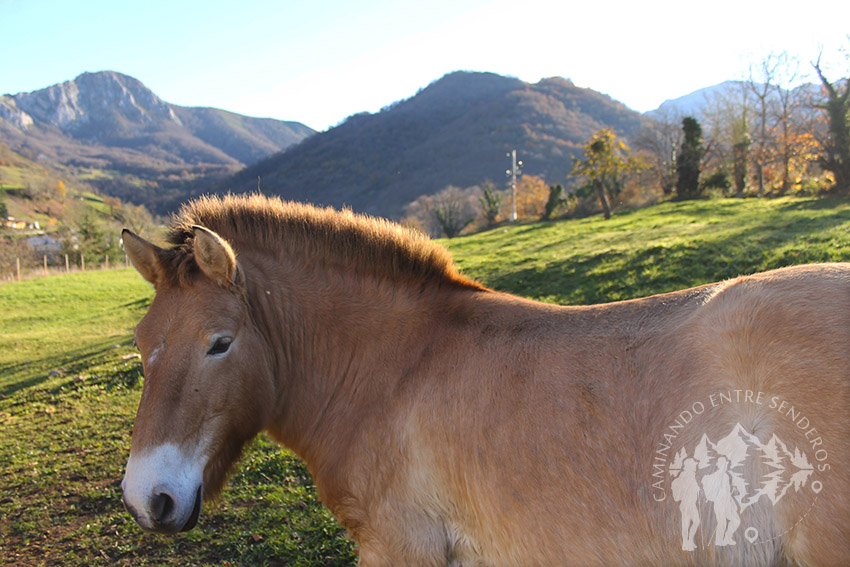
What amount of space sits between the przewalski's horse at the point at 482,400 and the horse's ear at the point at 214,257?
0.01 meters

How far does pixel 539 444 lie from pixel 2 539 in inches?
213

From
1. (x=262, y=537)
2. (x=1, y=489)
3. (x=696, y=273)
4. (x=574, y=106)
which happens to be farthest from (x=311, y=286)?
(x=574, y=106)

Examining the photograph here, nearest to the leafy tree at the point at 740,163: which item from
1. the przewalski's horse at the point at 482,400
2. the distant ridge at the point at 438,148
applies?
the przewalski's horse at the point at 482,400

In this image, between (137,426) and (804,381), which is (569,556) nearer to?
(804,381)

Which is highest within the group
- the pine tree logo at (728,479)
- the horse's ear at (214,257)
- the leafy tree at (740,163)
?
the leafy tree at (740,163)

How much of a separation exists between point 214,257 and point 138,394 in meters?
7.40

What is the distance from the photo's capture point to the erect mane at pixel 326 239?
3.26 meters

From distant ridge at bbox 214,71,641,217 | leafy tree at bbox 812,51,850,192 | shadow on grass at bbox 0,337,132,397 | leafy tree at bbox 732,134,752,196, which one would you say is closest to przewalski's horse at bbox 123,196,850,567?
shadow on grass at bbox 0,337,132,397

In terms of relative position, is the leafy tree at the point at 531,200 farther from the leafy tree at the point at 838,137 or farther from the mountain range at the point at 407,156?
the mountain range at the point at 407,156

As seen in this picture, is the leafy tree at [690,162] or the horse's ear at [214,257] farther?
the leafy tree at [690,162]

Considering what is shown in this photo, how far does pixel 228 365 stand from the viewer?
277 cm

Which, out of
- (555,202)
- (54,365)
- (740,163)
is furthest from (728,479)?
(740,163)

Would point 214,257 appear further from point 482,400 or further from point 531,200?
point 531,200

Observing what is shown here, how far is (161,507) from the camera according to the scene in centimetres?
243
